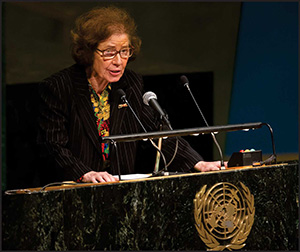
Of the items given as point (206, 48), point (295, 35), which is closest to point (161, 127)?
point (206, 48)

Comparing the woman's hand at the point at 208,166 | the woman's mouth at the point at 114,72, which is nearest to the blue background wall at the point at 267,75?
the woman's mouth at the point at 114,72

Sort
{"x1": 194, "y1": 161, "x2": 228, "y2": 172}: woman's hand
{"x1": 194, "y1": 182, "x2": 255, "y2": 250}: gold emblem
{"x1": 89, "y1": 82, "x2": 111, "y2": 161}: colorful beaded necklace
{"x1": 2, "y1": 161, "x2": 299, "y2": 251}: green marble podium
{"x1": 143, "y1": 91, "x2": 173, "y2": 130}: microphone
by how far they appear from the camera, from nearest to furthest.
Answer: {"x1": 2, "y1": 161, "x2": 299, "y2": 251}: green marble podium < {"x1": 194, "y1": 182, "x2": 255, "y2": 250}: gold emblem < {"x1": 143, "y1": 91, "x2": 173, "y2": 130}: microphone < {"x1": 194, "y1": 161, "x2": 228, "y2": 172}: woman's hand < {"x1": 89, "y1": 82, "x2": 111, "y2": 161}: colorful beaded necklace

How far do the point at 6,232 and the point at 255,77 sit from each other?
135 inches

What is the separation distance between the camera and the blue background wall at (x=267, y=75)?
18.8ft

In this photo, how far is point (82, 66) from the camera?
4344 millimetres

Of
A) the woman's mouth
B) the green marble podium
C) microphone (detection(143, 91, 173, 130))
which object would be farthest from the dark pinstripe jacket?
the green marble podium

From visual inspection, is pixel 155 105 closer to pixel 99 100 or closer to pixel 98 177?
pixel 98 177

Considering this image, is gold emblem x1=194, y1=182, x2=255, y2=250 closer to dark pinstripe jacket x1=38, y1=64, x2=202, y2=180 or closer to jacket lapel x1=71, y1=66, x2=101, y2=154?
dark pinstripe jacket x1=38, y1=64, x2=202, y2=180

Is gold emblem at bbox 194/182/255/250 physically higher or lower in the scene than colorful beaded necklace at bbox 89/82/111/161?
lower

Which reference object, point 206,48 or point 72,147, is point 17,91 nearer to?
point 72,147

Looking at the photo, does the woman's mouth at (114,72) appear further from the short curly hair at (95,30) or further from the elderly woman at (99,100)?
the short curly hair at (95,30)

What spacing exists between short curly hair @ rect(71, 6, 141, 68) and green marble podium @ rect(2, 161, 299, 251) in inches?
55.9

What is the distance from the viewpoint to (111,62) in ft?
14.0

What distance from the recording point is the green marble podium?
2.94 m
